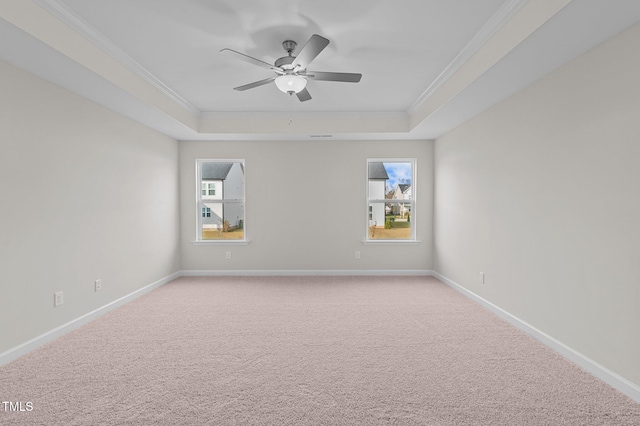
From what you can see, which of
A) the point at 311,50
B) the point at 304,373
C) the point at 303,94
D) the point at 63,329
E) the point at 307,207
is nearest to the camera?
the point at 304,373

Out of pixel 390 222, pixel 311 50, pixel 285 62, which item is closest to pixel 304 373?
pixel 311 50

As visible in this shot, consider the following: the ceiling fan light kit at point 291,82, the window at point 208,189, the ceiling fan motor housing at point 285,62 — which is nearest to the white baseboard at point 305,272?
the window at point 208,189

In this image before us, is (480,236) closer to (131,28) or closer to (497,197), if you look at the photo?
(497,197)

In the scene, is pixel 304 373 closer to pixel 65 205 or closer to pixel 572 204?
pixel 572 204

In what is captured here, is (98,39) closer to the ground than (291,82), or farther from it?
farther from it

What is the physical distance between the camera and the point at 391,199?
5445 millimetres

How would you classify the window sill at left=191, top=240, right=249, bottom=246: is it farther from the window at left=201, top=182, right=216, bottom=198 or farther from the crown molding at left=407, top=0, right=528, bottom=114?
the crown molding at left=407, top=0, right=528, bottom=114

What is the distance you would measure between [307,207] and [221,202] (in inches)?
58.6

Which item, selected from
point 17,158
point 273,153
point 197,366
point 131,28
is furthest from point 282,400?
point 273,153

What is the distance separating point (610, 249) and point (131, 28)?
382 cm

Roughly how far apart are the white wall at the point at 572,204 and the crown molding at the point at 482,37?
2.04ft

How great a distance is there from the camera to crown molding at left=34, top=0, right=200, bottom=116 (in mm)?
2182

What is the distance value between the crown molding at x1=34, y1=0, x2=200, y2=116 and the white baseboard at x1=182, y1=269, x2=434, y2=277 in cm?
290

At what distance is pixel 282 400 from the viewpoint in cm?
192
